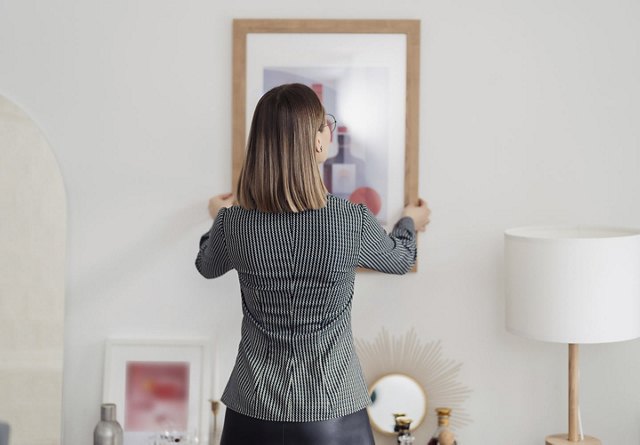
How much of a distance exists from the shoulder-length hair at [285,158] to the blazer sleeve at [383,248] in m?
0.13

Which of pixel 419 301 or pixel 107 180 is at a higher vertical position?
pixel 107 180

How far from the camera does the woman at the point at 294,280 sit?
1.69m

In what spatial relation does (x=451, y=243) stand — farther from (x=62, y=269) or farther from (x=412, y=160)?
(x=62, y=269)

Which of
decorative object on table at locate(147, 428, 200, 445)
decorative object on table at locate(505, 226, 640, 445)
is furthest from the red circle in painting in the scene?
decorative object on table at locate(147, 428, 200, 445)

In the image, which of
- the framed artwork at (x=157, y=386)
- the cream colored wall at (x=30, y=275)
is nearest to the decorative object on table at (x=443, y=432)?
the framed artwork at (x=157, y=386)

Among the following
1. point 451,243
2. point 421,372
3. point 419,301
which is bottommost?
point 421,372

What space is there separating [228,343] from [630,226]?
46.9 inches

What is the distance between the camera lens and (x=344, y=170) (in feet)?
7.68

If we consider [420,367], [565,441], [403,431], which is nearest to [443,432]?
[403,431]

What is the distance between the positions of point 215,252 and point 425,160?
0.76 meters

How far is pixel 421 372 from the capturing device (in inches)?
92.9

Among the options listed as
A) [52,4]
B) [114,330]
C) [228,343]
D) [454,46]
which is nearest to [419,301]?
[228,343]

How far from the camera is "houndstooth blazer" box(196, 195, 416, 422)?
170 centimetres

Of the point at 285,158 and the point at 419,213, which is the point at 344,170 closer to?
the point at 419,213
